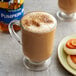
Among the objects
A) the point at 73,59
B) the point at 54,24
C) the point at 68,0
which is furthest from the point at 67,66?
the point at 68,0

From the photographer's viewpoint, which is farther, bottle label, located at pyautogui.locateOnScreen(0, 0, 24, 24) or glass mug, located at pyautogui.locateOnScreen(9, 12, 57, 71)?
bottle label, located at pyautogui.locateOnScreen(0, 0, 24, 24)

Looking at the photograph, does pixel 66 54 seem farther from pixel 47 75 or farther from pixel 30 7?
pixel 30 7

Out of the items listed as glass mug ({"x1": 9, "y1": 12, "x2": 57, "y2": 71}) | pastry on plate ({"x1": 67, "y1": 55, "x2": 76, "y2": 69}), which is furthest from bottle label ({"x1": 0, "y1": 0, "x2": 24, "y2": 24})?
pastry on plate ({"x1": 67, "y1": 55, "x2": 76, "y2": 69})

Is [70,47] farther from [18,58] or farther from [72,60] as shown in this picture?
[18,58]

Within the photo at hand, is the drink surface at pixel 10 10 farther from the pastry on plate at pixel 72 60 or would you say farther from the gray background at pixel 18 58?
the pastry on plate at pixel 72 60

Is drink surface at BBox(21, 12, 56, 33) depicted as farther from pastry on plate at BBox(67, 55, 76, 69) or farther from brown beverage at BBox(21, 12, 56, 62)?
pastry on plate at BBox(67, 55, 76, 69)

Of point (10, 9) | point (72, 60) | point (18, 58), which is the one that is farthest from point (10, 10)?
point (72, 60)
